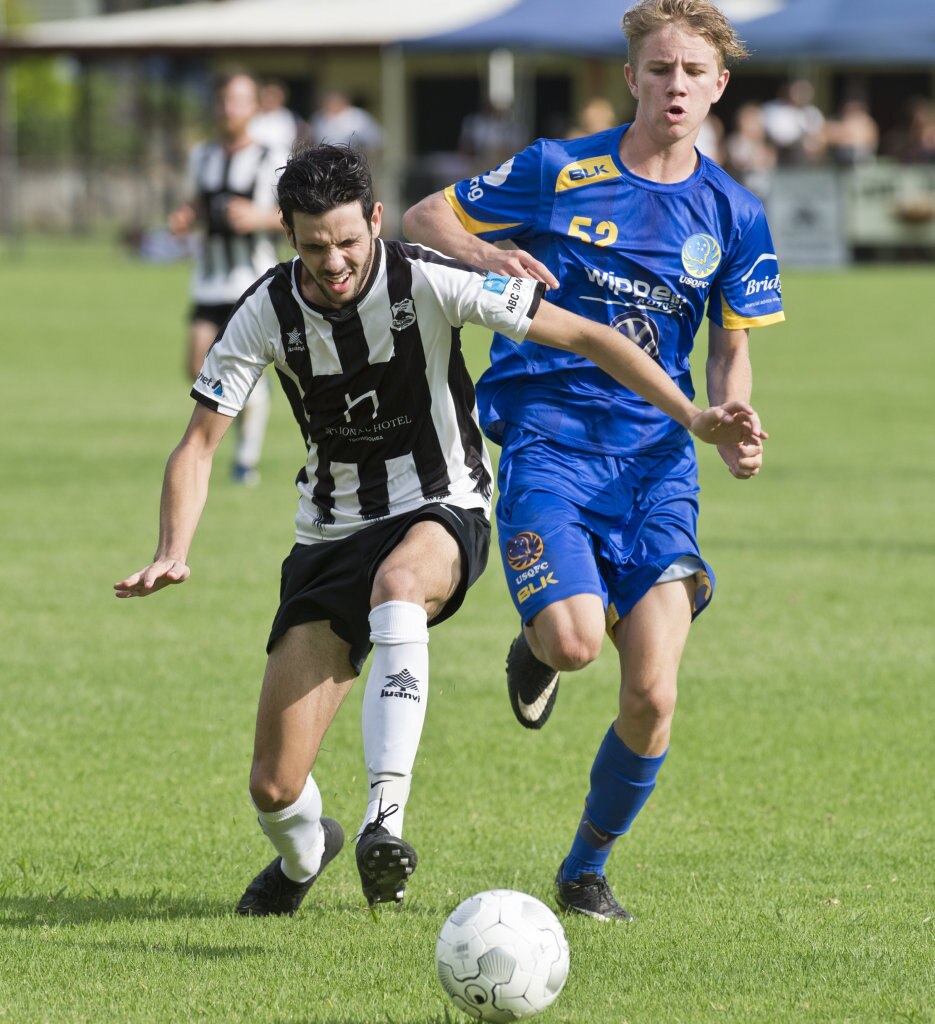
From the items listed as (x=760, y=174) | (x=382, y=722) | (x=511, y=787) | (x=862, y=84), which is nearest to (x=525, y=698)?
(x=511, y=787)

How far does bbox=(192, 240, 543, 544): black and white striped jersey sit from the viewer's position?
15.1ft

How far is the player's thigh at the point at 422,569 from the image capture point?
4441 mm

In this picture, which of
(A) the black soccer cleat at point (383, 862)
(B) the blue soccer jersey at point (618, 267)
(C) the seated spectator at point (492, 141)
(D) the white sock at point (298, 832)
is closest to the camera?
(A) the black soccer cleat at point (383, 862)

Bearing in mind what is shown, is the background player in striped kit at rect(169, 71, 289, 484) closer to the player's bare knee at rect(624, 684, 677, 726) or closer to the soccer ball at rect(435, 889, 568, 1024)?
the player's bare knee at rect(624, 684, 677, 726)

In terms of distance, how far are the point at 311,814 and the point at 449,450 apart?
3.34 feet

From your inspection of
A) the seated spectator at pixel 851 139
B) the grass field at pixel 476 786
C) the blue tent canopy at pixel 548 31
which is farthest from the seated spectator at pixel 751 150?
the grass field at pixel 476 786

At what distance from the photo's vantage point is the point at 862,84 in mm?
39438

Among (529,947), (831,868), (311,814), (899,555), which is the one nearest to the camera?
(529,947)

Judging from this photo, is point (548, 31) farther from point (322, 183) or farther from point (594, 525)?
point (322, 183)

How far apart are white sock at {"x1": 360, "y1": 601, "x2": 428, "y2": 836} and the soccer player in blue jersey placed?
39cm

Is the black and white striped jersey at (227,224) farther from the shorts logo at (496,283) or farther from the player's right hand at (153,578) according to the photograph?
the player's right hand at (153,578)

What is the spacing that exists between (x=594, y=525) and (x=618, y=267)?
71cm

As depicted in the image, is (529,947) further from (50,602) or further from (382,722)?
(50,602)

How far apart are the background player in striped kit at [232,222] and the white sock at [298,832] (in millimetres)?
7110
